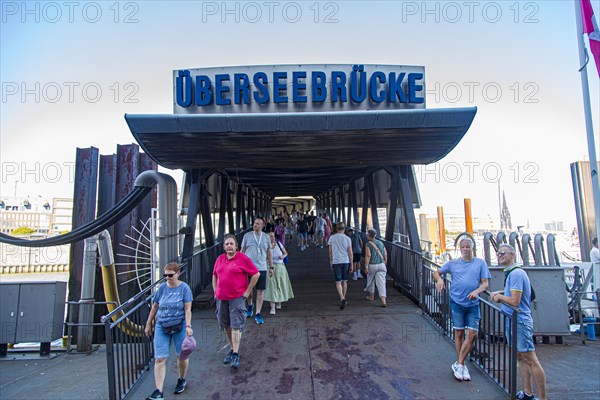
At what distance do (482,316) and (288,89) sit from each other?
5.24 metres

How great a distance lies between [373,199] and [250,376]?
9.84 m

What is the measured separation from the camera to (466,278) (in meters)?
4.17

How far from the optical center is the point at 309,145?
7199mm

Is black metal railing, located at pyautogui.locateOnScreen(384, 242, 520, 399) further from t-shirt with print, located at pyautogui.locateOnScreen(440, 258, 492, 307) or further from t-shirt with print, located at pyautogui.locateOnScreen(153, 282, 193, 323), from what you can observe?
t-shirt with print, located at pyautogui.locateOnScreen(153, 282, 193, 323)

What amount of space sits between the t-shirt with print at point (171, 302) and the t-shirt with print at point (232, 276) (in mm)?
522

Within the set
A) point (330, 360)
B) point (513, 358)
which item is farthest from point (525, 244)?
point (330, 360)

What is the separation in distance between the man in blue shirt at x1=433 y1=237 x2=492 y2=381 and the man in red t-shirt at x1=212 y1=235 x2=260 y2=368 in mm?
2534

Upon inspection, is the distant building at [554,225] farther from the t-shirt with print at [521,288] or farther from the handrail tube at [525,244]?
the t-shirt with print at [521,288]

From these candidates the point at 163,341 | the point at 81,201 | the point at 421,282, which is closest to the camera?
the point at 163,341

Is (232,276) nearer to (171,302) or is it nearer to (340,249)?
(171,302)

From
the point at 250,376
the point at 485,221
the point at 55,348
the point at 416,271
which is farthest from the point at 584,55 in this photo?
the point at 485,221

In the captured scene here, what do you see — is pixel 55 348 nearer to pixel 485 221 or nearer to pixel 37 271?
pixel 37 271

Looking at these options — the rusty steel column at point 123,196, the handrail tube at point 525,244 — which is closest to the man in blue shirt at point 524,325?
the handrail tube at point 525,244

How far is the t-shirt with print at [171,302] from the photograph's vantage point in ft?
12.9
